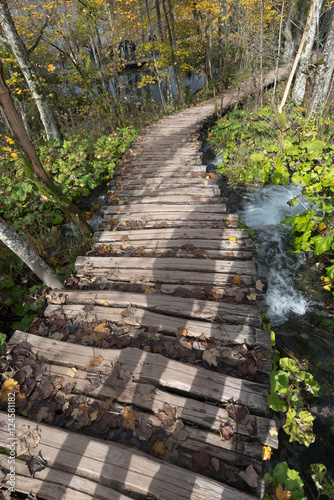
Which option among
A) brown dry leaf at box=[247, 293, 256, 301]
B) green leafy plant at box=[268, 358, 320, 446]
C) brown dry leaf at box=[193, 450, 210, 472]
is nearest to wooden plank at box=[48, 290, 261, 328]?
brown dry leaf at box=[247, 293, 256, 301]

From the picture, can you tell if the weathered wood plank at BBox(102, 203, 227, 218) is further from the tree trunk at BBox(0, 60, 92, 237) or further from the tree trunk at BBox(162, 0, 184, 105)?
the tree trunk at BBox(162, 0, 184, 105)

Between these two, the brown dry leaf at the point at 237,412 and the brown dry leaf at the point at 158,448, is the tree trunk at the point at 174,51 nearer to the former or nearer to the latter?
the brown dry leaf at the point at 237,412

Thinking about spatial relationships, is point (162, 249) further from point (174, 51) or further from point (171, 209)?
point (174, 51)

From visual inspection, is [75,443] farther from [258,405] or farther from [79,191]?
[79,191]

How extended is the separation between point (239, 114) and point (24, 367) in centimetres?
982

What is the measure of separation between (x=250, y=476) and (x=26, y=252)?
10.2 feet

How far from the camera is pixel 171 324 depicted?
2539 mm

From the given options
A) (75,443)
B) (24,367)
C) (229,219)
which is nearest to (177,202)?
(229,219)

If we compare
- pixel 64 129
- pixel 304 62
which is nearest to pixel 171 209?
pixel 304 62

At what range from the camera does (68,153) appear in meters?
7.14

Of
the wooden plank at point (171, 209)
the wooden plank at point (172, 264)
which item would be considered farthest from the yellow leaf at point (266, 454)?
the wooden plank at point (171, 209)

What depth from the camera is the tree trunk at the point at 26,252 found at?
2.86 metres

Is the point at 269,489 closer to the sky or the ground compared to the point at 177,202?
closer to the ground

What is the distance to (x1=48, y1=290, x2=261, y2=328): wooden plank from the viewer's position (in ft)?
8.38
